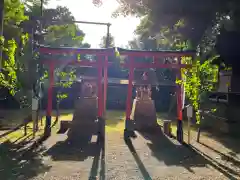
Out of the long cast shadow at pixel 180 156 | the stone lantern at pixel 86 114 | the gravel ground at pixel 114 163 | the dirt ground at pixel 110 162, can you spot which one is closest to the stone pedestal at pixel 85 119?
the stone lantern at pixel 86 114

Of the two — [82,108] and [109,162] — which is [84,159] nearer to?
[109,162]

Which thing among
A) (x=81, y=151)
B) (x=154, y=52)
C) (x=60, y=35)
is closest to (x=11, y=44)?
(x=81, y=151)

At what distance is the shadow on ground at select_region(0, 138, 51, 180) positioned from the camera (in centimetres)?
668

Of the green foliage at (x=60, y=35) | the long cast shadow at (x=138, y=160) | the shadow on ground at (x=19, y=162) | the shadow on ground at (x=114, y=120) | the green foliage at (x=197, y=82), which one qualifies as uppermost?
the green foliage at (x=60, y=35)

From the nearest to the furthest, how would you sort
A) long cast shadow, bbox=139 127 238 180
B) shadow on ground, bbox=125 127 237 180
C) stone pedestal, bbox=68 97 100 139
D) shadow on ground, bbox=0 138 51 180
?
1. shadow on ground, bbox=0 138 51 180
2. shadow on ground, bbox=125 127 237 180
3. long cast shadow, bbox=139 127 238 180
4. stone pedestal, bbox=68 97 100 139

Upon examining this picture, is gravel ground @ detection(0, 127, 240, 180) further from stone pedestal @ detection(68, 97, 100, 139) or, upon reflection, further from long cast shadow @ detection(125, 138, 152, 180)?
stone pedestal @ detection(68, 97, 100, 139)

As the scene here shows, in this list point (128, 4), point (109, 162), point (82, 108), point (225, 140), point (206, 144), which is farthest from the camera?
point (128, 4)

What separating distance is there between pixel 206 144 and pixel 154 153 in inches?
112

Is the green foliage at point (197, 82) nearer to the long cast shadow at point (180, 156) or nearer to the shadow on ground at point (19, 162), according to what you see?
the long cast shadow at point (180, 156)

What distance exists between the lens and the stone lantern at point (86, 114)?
12.8m

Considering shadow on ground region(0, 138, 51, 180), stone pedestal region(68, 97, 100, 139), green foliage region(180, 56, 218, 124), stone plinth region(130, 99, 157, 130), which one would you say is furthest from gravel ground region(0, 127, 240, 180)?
stone plinth region(130, 99, 157, 130)

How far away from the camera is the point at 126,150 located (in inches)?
389

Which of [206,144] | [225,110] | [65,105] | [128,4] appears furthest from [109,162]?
[65,105]

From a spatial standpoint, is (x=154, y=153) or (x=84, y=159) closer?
(x=84, y=159)
